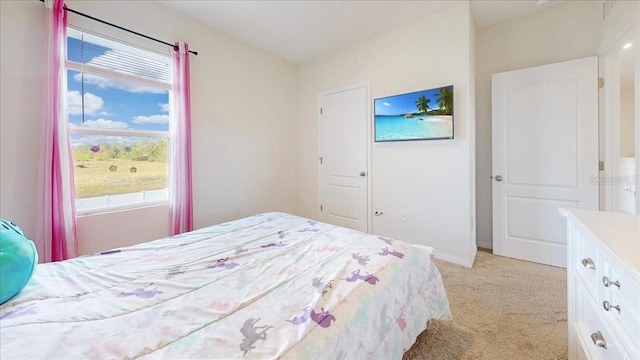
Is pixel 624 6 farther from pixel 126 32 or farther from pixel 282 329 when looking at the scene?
pixel 126 32

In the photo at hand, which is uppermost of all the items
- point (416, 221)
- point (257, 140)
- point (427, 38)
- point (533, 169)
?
point (427, 38)

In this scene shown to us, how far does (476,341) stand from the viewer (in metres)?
1.53

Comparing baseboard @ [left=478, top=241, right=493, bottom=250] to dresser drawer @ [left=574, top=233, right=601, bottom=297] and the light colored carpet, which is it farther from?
dresser drawer @ [left=574, top=233, right=601, bottom=297]

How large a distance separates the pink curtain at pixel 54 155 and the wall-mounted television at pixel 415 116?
9.60ft

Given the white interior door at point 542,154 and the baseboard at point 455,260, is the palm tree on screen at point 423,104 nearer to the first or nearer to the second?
the white interior door at point 542,154

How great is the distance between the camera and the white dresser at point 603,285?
0.69 meters

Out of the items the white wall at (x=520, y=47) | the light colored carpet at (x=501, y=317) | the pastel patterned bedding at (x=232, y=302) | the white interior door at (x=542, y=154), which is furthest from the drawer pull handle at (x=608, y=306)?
the white wall at (x=520, y=47)

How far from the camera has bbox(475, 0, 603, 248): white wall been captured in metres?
2.49

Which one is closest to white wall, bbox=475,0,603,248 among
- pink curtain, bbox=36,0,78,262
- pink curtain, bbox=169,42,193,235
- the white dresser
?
the white dresser

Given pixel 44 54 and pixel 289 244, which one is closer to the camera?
pixel 289 244

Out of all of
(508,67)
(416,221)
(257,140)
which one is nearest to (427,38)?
(508,67)

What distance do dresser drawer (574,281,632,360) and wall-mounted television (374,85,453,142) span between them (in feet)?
5.87

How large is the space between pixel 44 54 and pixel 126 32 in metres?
0.64

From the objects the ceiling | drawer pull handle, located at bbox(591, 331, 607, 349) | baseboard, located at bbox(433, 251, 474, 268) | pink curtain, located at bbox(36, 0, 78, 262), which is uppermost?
the ceiling
